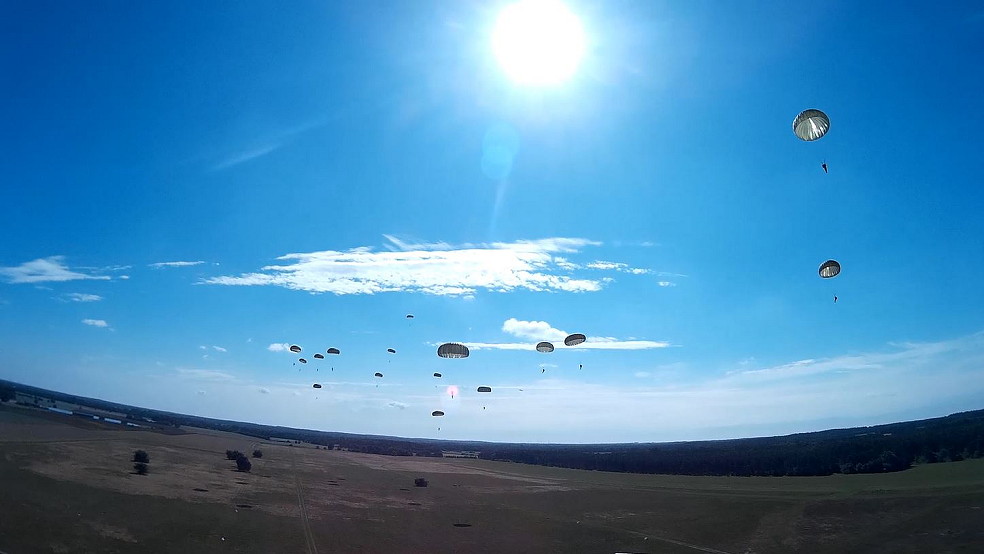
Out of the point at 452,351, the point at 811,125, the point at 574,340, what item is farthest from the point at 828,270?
the point at 452,351

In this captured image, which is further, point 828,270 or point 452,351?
point 452,351

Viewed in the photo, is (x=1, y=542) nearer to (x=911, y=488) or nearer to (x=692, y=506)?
(x=692, y=506)

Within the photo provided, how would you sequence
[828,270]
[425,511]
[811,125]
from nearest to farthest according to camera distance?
[811,125], [828,270], [425,511]

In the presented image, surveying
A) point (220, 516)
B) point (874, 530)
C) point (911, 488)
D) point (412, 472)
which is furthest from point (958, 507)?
point (412, 472)

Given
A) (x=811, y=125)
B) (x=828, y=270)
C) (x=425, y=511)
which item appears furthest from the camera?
(x=425, y=511)

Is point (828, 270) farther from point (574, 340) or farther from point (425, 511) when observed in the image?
point (425, 511)

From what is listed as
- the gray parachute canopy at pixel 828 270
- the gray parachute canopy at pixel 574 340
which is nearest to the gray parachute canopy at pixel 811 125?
the gray parachute canopy at pixel 828 270
